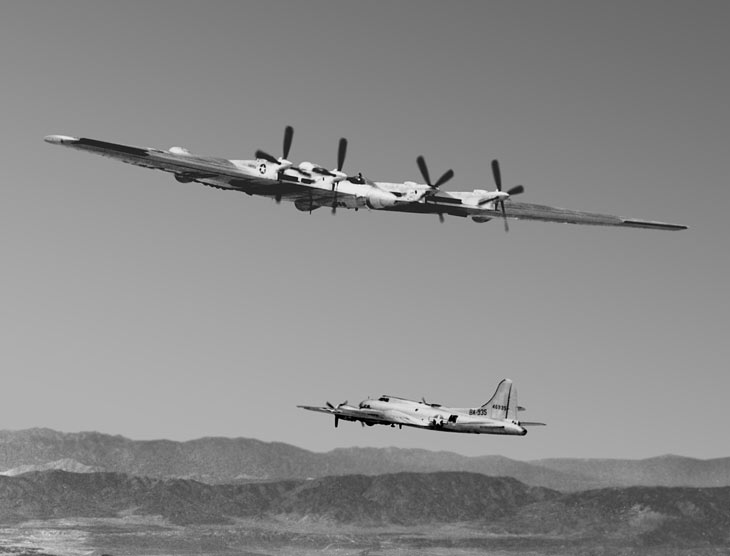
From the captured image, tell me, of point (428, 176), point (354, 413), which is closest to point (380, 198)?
point (428, 176)

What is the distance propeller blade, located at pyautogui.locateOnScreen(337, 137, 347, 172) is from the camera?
89325mm

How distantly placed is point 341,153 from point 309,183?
4.40 metres

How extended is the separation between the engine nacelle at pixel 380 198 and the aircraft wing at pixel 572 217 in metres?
15.3

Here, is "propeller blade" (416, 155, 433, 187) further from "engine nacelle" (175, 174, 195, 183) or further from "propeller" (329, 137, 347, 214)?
"engine nacelle" (175, 174, 195, 183)

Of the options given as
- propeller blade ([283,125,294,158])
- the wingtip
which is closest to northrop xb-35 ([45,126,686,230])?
propeller blade ([283,125,294,158])

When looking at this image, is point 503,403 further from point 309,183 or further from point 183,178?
point 183,178

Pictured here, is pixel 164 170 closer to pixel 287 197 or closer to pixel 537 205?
pixel 287 197

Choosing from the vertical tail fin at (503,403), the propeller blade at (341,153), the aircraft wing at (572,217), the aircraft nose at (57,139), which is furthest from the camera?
the vertical tail fin at (503,403)

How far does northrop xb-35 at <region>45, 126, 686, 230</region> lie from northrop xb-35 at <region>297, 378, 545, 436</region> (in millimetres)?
19271

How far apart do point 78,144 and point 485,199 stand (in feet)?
111

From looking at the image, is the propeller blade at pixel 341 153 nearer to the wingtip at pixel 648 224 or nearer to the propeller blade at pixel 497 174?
the propeller blade at pixel 497 174

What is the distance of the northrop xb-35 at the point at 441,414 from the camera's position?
325 feet

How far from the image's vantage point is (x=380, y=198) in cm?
8669

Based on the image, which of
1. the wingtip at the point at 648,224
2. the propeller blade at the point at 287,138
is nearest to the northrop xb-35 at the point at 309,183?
the propeller blade at the point at 287,138
